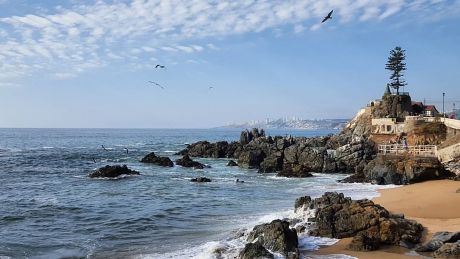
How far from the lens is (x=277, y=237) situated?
15.6 m

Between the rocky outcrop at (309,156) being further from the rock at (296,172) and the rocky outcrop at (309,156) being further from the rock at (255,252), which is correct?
the rock at (255,252)

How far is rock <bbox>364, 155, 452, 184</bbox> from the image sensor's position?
31859mm

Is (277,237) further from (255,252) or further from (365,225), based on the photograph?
(365,225)

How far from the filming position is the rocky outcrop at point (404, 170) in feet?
105

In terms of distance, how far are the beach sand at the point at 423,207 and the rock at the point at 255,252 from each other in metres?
2.26

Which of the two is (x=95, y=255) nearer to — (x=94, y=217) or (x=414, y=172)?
(x=94, y=217)

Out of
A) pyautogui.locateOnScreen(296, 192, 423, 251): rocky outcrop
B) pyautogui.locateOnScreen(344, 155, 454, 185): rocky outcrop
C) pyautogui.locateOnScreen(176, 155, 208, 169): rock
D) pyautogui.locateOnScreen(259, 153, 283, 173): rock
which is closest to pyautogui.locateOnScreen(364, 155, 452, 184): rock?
pyautogui.locateOnScreen(344, 155, 454, 185): rocky outcrop

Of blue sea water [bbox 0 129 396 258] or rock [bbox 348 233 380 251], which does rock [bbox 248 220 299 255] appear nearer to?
blue sea water [bbox 0 129 396 258]

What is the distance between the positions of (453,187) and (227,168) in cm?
2888

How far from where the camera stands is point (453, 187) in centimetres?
2698

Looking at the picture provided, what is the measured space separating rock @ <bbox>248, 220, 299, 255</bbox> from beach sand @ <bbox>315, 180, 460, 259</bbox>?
1.00 m

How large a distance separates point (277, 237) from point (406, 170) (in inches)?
789

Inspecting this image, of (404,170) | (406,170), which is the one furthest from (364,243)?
(404,170)

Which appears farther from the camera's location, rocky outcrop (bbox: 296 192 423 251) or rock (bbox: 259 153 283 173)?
rock (bbox: 259 153 283 173)
